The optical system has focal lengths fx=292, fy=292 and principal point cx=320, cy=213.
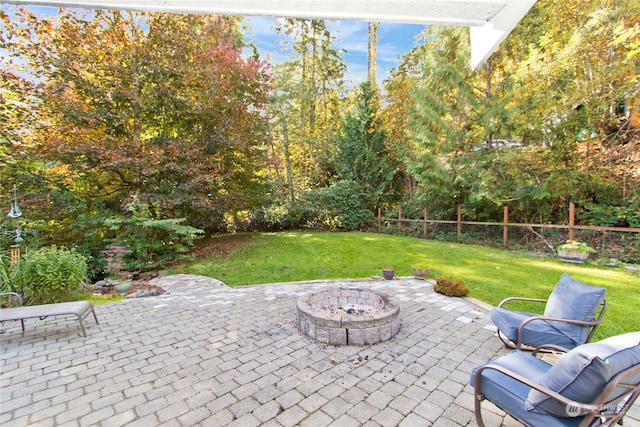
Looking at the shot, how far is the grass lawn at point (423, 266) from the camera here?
4832mm

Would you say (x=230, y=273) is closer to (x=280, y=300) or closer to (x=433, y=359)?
(x=280, y=300)

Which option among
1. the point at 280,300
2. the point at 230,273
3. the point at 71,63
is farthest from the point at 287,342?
the point at 71,63

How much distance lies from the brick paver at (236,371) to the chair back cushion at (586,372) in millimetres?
591

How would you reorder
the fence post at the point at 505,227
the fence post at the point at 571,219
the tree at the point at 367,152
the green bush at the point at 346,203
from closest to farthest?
the fence post at the point at 571,219
the fence post at the point at 505,227
the green bush at the point at 346,203
the tree at the point at 367,152

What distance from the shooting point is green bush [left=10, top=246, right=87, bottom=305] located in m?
4.39

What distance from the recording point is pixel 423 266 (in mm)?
6867

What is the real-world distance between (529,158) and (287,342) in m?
8.97

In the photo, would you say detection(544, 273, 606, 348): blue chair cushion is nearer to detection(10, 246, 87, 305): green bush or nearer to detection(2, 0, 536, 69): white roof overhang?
detection(2, 0, 536, 69): white roof overhang

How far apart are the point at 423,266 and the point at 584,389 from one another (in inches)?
211

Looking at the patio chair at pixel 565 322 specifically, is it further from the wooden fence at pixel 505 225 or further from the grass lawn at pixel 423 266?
the wooden fence at pixel 505 225

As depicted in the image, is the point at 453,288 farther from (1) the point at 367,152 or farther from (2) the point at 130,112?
(2) the point at 130,112
